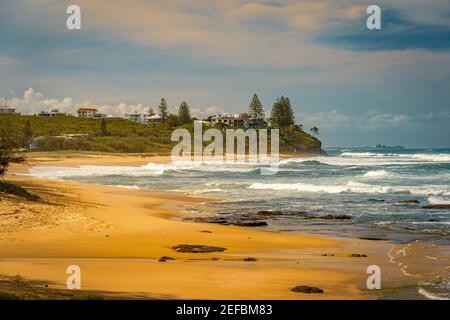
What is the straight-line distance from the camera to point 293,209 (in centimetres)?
2697

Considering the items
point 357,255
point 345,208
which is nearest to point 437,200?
point 345,208

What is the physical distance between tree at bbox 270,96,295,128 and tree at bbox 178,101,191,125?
2573 centimetres

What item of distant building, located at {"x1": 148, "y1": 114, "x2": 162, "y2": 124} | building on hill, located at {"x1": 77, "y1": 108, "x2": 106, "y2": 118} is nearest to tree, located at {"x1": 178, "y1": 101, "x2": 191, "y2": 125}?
→ distant building, located at {"x1": 148, "y1": 114, "x2": 162, "y2": 124}

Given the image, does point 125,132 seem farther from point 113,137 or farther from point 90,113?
point 90,113

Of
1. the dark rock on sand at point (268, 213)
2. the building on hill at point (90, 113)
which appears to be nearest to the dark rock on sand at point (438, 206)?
the dark rock on sand at point (268, 213)

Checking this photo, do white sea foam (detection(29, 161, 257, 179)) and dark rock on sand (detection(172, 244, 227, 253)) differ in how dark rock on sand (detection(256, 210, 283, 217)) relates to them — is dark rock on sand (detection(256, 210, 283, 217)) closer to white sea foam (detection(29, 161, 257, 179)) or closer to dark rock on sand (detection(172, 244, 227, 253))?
dark rock on sand (detection(172, 244, 227, 253))

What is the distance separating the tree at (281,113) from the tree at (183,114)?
84.4 ft

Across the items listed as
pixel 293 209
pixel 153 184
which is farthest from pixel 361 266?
pixel 153 184

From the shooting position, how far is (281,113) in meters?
163

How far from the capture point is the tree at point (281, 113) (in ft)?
532

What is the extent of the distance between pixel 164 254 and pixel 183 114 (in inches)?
5653

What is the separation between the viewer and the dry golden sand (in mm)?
10273
